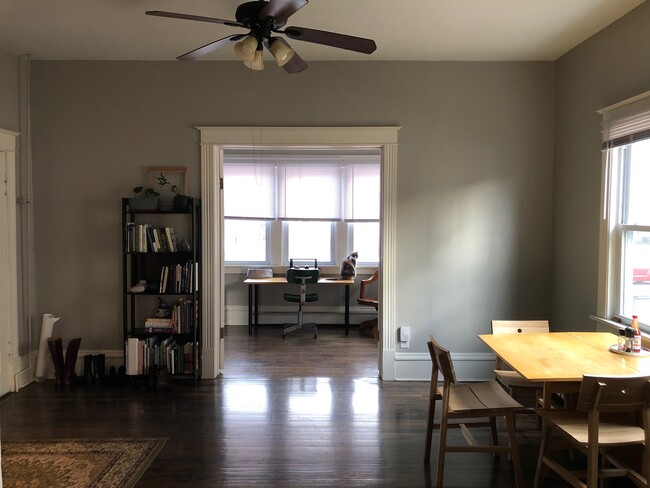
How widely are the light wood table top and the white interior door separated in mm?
3869

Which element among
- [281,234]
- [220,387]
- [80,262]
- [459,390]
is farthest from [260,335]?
[459,390]

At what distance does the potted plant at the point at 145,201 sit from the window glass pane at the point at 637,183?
12.1 ft

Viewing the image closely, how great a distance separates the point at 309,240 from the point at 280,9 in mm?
4823

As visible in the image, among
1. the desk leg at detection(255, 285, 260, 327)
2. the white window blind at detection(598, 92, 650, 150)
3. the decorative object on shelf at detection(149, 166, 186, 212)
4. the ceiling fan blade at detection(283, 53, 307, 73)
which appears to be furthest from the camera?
the desk leg at detection(255, 285, 260, 327)

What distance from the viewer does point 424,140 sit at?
4367mm

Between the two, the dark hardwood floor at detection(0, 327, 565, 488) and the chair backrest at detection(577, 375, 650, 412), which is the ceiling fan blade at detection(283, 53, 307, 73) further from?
the dark hardwood floor at detection(0, 327, 565, 488)

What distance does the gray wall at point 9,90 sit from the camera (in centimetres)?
408

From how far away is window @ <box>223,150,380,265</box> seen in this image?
22.6 ft

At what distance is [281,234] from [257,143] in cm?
278

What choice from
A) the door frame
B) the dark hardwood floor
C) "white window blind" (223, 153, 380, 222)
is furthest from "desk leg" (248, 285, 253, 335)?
the door frame

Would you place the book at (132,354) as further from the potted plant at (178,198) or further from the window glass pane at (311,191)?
the window glass pane at (311,191)

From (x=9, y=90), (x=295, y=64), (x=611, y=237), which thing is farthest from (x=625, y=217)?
(x=9, y=90)

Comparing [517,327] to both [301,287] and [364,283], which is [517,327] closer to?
[364,283]

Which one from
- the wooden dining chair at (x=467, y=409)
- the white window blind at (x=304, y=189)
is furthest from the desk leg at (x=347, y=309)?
the wooden dining chair at (x=467, y=409)
